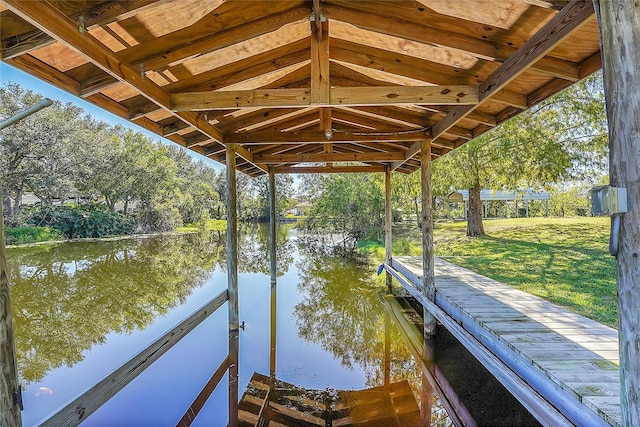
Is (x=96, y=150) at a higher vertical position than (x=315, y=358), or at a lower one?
higher

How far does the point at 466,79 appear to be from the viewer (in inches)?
129

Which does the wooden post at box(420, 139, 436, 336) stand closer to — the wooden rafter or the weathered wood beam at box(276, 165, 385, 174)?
the wooden rafter

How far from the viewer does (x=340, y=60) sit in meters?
3.33

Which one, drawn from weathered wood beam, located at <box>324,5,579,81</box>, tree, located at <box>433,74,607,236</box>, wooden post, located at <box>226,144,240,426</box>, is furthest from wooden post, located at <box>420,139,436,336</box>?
tree, located at <box>433,74,607,236</box>

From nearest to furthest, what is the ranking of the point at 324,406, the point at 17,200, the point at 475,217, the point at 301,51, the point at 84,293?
the point at 301,51
the point at 324,406
the point at 84,293
the point at 475,217
the point at 17,200

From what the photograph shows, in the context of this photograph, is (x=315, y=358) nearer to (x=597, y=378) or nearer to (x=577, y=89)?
(x=597, y=378)

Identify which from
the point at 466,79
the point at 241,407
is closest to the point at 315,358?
the point at 241,407

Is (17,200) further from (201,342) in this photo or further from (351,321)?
(351,321)

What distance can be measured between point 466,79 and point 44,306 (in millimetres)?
8390

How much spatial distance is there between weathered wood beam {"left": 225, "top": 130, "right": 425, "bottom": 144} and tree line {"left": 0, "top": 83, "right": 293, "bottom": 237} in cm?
1206

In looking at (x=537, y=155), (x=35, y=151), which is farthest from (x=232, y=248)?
(x=35, y=151)

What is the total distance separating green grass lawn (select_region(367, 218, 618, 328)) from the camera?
5464mm

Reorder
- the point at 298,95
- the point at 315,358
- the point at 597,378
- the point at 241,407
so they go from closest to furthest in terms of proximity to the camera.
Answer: the point at 597,378 → the point at 298,95 → the point at 241,407 → the point at 315,358

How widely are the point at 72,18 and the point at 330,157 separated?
496cm
